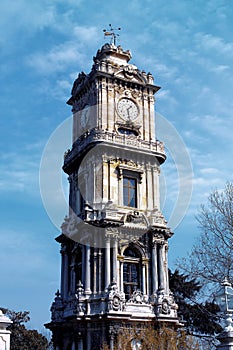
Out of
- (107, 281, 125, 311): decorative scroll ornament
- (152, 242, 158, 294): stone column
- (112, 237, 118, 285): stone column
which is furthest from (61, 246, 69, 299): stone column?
(152, 242, 158, 294): stone column

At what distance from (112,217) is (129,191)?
3.49 meters

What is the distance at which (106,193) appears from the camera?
126 feet

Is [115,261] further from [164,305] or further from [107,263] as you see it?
[164,305]

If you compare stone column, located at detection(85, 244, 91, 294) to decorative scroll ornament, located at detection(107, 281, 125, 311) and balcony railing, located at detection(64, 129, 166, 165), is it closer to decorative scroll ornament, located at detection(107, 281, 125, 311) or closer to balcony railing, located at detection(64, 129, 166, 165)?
decorative scroll ornament, located at detection(107, 281, 125, 311)

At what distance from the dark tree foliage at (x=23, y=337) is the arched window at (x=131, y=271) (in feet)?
83.6

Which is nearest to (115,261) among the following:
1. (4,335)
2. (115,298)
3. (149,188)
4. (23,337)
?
(115,298)

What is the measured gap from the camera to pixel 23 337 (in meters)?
58.2

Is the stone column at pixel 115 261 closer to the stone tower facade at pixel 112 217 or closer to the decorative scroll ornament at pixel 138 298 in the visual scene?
the stone tower facade at pixel 112 217

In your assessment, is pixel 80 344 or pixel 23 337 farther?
pixel 23 337

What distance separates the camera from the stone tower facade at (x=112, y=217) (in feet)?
114

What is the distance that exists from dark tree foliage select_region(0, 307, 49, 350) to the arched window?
83.6 feet

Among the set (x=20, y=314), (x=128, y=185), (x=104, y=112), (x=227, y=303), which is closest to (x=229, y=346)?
(x=227, y=303)

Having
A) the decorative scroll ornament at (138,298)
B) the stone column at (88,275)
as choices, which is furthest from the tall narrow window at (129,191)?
the decorative scroll ornament at (138,298)

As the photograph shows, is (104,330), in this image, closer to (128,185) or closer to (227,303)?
(128,185)
